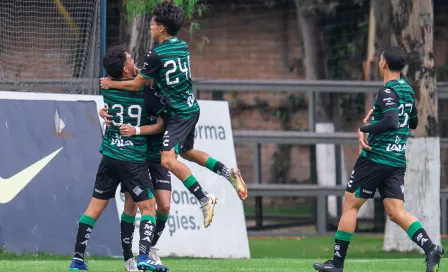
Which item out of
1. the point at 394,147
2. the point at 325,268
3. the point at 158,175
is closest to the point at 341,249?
the point at 325,268

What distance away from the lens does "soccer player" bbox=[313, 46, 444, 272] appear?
10.5 metres

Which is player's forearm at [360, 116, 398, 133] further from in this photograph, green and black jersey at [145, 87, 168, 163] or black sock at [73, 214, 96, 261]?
black sock at [73, 214, 96, 261]

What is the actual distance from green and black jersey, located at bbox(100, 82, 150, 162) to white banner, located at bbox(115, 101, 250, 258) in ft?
13.4

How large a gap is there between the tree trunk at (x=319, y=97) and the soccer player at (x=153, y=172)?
776cm

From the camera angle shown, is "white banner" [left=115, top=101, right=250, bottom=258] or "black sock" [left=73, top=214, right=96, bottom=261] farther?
"white banner" [left=115, top=101, right=250, bottom=258]

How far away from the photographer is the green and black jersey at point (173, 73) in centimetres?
1063

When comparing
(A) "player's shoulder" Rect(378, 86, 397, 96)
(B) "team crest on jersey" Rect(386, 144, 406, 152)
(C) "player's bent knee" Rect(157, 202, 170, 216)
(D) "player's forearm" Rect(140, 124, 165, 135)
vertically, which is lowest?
(C) "player's bent knee" Rect(157, 202, 170, 216)

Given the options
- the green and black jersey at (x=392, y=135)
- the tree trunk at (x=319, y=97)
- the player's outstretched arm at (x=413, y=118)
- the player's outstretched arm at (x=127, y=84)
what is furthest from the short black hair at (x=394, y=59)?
the tree trunk at (x=319, y=97)

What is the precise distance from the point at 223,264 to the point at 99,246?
1.94 m

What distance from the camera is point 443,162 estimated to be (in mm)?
19203

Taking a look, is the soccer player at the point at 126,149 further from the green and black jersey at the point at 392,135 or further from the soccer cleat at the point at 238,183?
the green and black jersey at the point at 392,135

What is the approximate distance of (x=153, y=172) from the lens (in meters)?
11.1

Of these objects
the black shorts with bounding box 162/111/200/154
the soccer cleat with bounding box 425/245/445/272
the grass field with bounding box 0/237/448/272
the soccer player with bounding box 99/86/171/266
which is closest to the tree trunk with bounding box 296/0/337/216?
the grass field with bounding box 0/237/448/272

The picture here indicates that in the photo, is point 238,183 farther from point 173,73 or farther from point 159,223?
point 173,73
